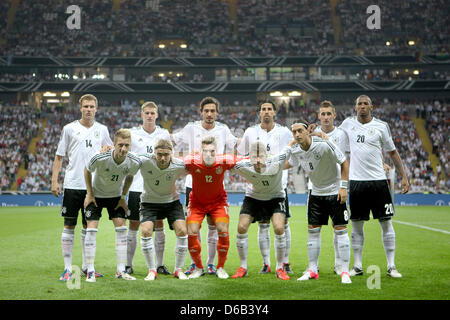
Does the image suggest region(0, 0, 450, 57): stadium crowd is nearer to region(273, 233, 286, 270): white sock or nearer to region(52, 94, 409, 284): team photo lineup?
region(52, 94, 409, 284): team photo lineup

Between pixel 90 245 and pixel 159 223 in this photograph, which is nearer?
pixel 90 245

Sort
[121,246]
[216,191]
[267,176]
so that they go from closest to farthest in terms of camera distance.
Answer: [121,246], [267,176], [216,191]

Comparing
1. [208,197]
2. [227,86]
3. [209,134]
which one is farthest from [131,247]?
[227,86]

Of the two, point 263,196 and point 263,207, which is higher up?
point 263,196

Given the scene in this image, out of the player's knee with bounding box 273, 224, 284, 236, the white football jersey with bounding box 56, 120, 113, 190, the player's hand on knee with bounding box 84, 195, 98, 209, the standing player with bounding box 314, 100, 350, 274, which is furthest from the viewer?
the standing player with bounding box 314, 100, 350, 274

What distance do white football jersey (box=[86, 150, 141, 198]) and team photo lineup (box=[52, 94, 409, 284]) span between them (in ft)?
0.05

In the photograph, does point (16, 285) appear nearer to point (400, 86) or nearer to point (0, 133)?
point (0, 133)

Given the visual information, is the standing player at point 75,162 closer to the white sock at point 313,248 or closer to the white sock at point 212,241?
the white sock at point 212,241

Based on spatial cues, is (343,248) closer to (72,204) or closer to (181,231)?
(181,231)

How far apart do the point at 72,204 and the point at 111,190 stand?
2.22 feet

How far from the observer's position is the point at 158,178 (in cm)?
709

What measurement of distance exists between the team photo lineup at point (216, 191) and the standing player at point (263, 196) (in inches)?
0.6

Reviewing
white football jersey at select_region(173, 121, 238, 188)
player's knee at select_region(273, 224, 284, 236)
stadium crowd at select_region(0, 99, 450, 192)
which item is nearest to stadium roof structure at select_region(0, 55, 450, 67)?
stadium crowd at select_region(0, 99, 450, 192)

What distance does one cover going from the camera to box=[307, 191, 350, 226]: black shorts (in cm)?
688
